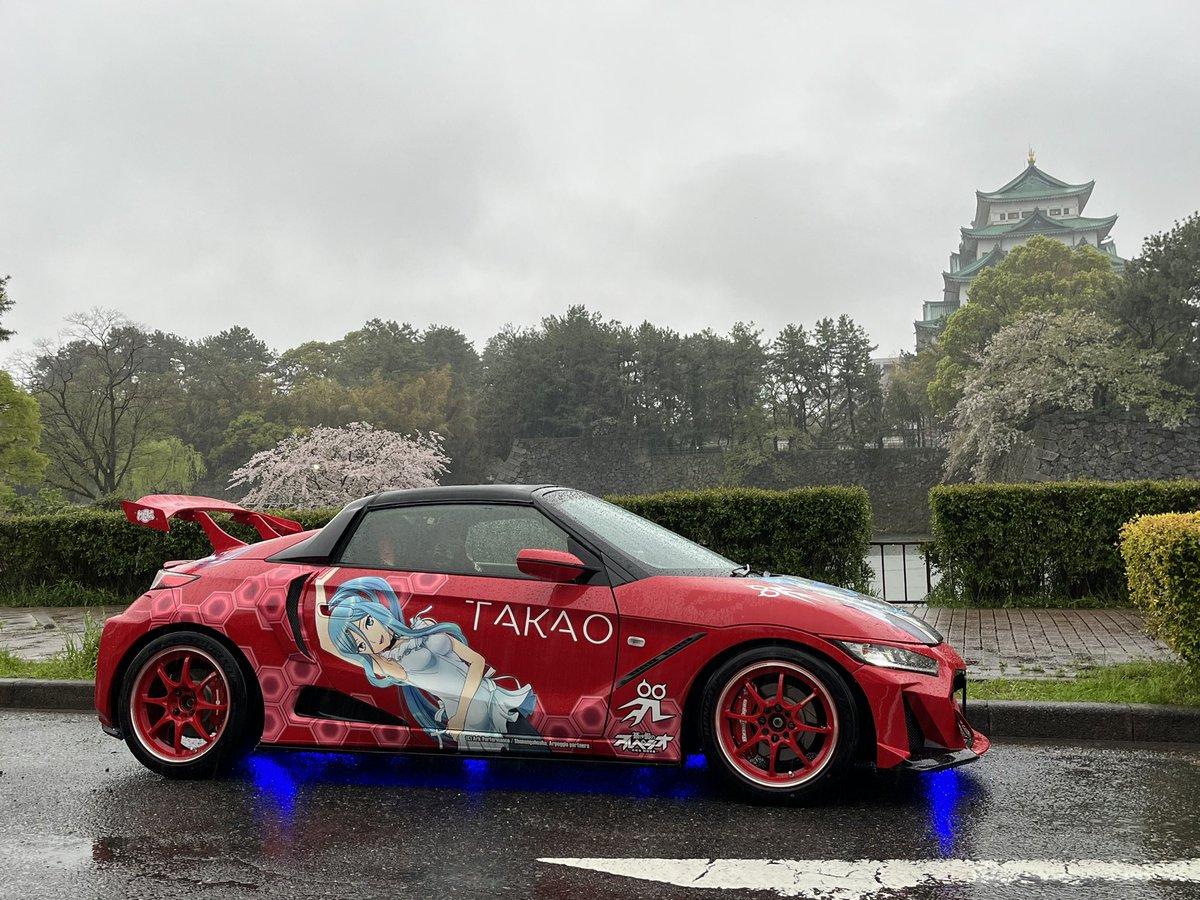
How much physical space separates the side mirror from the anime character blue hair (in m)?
0.43

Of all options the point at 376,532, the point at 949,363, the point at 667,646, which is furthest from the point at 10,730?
the point at 949,363

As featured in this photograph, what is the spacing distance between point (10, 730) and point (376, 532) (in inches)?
119

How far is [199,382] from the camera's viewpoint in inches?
2539

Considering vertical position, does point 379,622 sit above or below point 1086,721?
above

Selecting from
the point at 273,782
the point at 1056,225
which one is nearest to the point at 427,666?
the point at 273,782

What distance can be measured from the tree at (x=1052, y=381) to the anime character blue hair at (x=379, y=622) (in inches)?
1547

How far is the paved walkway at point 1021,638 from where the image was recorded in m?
7.05

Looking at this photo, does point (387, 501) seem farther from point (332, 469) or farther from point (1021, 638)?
point (332, 469)

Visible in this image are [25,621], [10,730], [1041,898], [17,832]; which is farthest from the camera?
[25,621]

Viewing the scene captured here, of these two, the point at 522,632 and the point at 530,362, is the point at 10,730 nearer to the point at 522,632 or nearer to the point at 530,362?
the point at 522,632

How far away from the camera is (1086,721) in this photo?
5461 mm

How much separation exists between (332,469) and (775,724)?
1334 inches

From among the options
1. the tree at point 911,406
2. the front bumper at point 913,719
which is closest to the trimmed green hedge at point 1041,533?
the front bumper at point 913,719

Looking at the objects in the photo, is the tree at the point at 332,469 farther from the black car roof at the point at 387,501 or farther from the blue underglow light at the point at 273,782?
the black car roof at the point at 387,501
